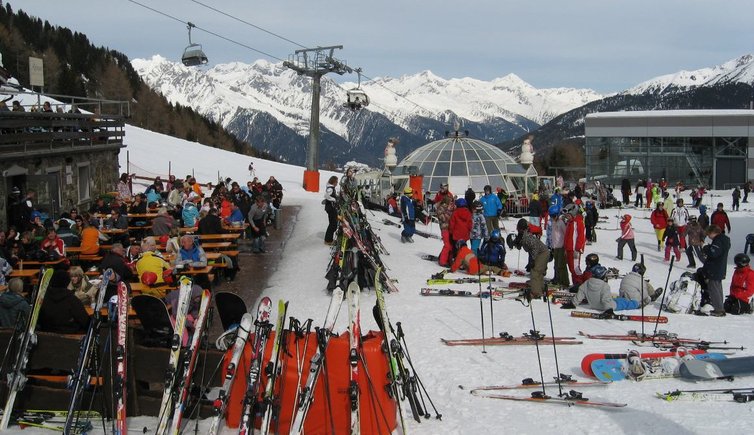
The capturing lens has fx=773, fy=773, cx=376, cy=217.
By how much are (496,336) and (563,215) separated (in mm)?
4555

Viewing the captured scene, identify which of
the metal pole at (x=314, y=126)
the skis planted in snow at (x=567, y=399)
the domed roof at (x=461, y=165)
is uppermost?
the metal pole at (x=314, y=126)

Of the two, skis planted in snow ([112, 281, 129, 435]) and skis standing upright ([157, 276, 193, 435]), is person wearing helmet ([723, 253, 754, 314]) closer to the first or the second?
skis standing upright ([157, 276, 193, 435])

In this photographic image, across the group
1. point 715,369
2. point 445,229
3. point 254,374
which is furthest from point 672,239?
point 254,374

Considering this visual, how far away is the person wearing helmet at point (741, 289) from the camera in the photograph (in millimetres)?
12273

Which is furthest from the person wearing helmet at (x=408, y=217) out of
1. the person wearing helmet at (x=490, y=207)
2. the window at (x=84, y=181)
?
the window at (x=84, y=181)

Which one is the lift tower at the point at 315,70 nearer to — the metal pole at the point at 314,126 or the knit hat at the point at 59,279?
the metal pole at the point at 314,126

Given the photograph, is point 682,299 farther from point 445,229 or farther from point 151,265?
point 151,265

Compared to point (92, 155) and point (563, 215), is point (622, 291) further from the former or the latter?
point (92, 155)

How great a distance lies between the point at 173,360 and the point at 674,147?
1957 inches

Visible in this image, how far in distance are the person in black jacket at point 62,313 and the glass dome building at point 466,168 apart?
26.4 m

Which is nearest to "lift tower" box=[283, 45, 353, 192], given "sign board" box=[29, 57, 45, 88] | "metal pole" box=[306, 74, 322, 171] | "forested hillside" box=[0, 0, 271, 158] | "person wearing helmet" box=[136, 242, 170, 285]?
"metal pole" box=[306, 74, 322, 171]

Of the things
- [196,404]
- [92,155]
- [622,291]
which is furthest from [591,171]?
[196,404]

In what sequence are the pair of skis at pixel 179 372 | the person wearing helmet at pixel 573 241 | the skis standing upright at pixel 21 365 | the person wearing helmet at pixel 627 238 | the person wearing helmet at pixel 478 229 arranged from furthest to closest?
the person wearing helmet at pixel 627 238 → the person wearing helmet at pixel 478 229 → the person wearing helmet at pixel 573 241 → the skis standing upright at pixel 21 365 → the pair of skis at pixel 179 372

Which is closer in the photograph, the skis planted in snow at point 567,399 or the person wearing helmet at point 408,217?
the skis planted in snow at point 567,399
